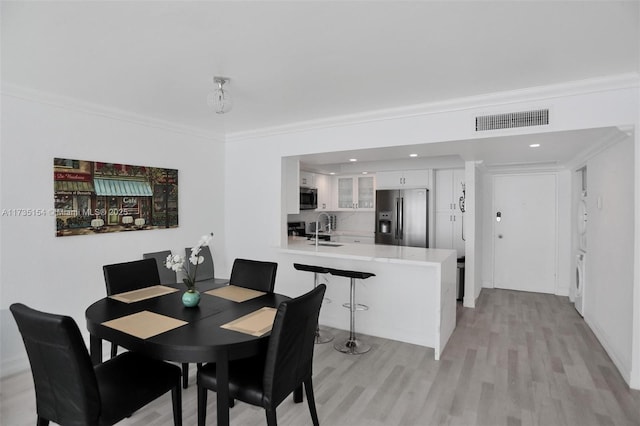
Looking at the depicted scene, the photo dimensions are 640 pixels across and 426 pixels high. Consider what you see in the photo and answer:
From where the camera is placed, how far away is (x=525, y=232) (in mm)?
5910

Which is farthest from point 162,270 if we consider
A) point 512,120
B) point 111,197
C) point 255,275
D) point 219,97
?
point 512,120

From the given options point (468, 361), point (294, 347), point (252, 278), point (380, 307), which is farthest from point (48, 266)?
point (468, 361)

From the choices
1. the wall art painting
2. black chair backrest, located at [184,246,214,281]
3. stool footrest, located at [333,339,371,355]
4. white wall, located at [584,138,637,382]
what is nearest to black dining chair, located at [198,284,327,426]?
stool footrest, located at [333,339,371,355]

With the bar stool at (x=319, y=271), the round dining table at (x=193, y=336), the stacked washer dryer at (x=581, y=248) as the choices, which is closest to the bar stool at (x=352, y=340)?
the bar stool at (x=319, y=271)

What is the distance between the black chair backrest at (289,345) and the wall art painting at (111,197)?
2.66 metres

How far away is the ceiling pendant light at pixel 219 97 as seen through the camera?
2.67 metres

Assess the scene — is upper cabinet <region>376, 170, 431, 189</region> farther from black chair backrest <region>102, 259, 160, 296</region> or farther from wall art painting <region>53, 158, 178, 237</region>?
black chair backrest <region>102, 259, 160, 296</region>

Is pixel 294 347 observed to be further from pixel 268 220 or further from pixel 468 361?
pixel 268 220

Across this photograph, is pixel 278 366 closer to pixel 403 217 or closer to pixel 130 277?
pixel 130 277

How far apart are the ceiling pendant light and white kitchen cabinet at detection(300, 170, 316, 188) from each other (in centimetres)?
349

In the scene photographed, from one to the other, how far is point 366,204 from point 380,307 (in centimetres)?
319

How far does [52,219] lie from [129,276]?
1030 millimetres

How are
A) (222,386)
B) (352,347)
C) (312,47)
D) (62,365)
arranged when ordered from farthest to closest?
(352,347) < (312,47) < (222,386) < (62,365)

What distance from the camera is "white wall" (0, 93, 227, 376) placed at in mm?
2947
